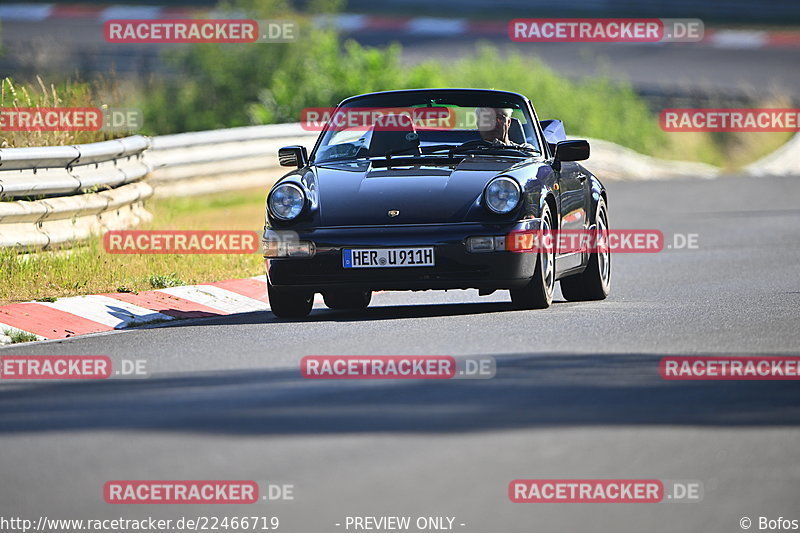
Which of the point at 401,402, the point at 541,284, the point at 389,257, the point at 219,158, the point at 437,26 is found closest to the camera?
the point at 401,402

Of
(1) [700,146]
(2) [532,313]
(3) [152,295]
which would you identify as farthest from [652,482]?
(1) [700,146]

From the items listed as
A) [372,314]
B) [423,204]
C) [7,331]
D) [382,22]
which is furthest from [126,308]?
[382,22]

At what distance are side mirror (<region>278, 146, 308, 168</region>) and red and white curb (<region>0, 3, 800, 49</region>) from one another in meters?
25.9

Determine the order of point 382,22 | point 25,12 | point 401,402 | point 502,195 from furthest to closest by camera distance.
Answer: point 25,12
point 382,22
point 502,195
point 401,402

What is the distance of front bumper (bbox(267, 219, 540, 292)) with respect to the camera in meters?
9.34

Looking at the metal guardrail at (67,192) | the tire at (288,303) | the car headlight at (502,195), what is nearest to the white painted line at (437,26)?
the metal guardrail at (67,192)

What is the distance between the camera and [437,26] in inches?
1713

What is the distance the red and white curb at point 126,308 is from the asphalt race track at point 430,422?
496mm

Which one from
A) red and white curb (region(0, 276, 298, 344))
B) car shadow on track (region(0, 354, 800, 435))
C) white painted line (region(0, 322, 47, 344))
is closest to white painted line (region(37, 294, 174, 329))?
red and white curb (region(0, 276, 298, 344))

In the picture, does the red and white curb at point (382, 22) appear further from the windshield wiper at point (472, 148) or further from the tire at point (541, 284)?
the tire at point (541, 284)

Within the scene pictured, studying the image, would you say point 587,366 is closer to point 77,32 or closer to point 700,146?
point 700,146

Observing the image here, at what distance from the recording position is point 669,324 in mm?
9047

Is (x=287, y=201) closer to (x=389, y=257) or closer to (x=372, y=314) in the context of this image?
(x=389, y=257)

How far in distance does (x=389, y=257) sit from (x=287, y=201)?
0.78 meters
